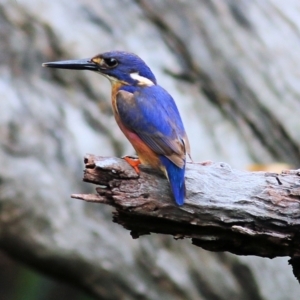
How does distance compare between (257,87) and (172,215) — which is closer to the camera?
(172,215)

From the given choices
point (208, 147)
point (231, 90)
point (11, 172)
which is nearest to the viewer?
point (11, 172)

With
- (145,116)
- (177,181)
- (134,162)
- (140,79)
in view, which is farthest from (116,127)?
(177,181)

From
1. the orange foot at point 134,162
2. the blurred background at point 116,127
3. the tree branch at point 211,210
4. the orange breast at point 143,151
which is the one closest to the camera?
the tree branch at point 211,210

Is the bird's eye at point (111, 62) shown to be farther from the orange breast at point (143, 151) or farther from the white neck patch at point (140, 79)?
the orange breast at point (143, 151)

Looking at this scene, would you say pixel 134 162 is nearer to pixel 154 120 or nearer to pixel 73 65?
pixel 154 120

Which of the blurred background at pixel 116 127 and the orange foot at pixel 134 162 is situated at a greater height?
the blurred background at pixel 116 127

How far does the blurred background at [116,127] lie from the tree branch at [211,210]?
291 cm

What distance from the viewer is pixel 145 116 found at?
3.65 metres

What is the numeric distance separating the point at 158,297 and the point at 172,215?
356 centimetres

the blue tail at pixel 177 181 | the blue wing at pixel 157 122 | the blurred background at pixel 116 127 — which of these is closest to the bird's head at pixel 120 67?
the blue wing at pixel 157 122

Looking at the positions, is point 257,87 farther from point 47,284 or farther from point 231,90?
point 47,284

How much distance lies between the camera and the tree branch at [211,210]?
312 cm

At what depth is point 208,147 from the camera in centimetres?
706

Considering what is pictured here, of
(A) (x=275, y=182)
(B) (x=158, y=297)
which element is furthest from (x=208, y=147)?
(A) (x=275, y=182)
